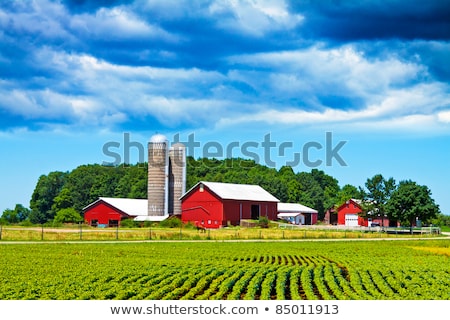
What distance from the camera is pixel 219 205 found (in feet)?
238

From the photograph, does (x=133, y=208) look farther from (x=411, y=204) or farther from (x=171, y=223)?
(x=411, y=204)

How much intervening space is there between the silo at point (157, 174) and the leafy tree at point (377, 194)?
2506 cm

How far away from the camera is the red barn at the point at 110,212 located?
78.4 metres

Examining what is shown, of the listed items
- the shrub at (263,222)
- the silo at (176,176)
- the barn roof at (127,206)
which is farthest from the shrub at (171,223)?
the shrub at (263,222)

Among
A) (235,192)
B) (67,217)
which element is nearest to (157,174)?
(235,192)

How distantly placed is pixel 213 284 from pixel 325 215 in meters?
93.5

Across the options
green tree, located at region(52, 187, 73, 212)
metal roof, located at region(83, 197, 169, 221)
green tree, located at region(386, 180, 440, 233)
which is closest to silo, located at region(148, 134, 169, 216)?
metal roof, located at region(83, 197, 169, 221)

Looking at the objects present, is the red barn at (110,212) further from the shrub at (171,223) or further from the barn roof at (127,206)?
the shrub at (171,223)

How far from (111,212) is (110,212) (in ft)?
0.51

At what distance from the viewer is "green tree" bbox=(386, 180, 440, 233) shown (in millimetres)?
66062

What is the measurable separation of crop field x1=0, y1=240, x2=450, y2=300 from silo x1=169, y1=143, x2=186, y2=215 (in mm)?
50279

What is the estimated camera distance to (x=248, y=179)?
11850 cm

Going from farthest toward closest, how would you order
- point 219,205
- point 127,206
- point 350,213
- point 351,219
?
point 350,213
point 351,219
point 127,206
point 219,205

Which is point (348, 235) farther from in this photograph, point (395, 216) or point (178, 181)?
point (178, 181)
